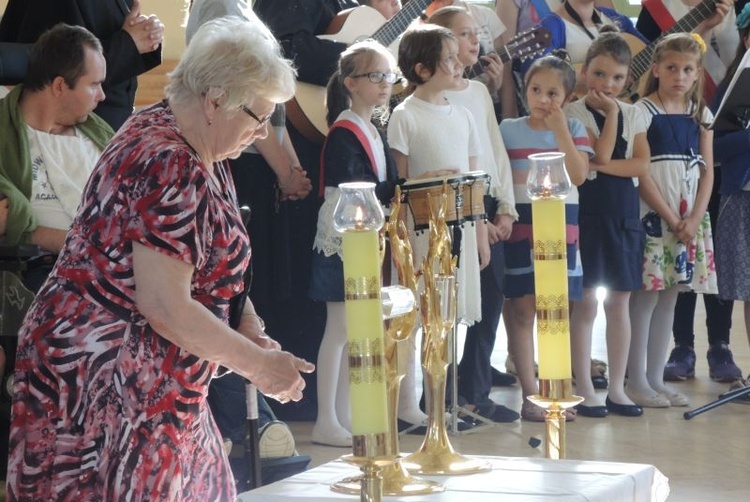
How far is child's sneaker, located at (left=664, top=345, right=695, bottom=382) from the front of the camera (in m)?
6.48

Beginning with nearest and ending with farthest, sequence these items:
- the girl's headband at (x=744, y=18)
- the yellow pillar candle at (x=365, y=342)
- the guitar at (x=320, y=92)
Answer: the yellow pillar candle at (x=365, y=342) < the guitar at (x=320, y=92) < the girl's headband at (x=744, y=18)

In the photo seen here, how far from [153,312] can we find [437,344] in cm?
47

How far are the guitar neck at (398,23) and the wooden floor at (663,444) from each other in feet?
5.39

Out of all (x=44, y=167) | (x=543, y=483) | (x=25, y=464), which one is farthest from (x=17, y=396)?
(x=44, y=167)

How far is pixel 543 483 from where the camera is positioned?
6.51 feet

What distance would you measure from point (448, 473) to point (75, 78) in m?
2.21

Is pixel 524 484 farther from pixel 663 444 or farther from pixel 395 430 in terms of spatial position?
pixel 663 444

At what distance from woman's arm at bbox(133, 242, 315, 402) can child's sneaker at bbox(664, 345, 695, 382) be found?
4.58 metres

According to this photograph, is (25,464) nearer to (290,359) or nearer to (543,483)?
(290,359)

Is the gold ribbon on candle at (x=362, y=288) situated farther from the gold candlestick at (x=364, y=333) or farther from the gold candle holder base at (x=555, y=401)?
the gold candle holder base at (x=555, y=401)

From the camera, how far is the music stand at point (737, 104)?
504 cm

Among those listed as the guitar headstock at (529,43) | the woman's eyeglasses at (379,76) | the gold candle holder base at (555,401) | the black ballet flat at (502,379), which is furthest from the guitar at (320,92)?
the gold candle holder base at (555,401)

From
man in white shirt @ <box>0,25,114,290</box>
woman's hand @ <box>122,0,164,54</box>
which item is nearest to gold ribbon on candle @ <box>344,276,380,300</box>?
man in white shirt @ <box>0,25,114,290</box>

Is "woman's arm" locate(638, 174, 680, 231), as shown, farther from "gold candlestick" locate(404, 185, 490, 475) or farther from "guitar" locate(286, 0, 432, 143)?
"gold candlestick" locate(404, 185, 490, 475)
